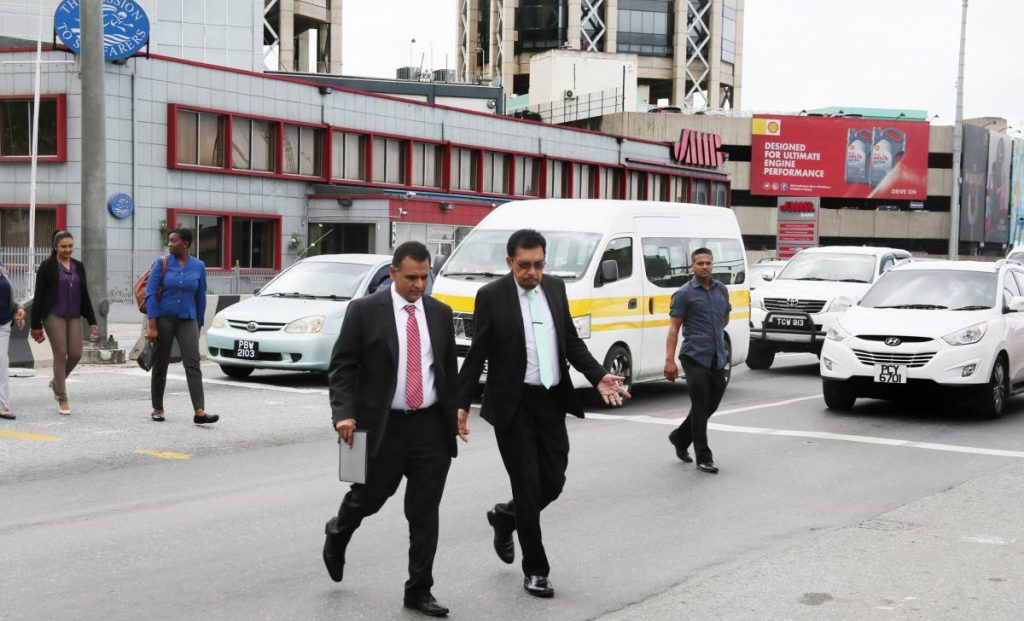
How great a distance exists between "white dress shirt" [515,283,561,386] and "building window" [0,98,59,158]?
93.3 feet

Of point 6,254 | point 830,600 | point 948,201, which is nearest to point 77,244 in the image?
point 6,254

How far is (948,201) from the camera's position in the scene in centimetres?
9231

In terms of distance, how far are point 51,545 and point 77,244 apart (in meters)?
26.2

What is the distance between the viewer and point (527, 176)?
50.9m

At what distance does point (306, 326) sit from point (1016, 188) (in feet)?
327

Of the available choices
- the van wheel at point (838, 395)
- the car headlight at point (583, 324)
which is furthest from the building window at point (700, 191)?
the car headlight at point (583, 324)

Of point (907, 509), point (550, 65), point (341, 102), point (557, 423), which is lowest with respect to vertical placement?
point (907, 509)

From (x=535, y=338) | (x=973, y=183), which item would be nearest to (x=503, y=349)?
(x=535, y=338)

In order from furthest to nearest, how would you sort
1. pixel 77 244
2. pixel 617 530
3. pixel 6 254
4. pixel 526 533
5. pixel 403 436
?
pixel 77 244 < pixel 6 254 < pixel 617 530 < pixel 526 533 < pixel 403 436

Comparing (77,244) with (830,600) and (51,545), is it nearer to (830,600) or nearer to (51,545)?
(51,545)

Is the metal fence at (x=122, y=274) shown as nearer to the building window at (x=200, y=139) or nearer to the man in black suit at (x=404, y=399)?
the building window at (x=200, y=139)

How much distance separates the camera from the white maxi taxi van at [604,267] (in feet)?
43.0

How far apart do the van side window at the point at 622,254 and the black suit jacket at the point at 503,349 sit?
7.38 meters

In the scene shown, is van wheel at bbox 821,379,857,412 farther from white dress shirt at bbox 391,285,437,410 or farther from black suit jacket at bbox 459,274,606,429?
white dress shirt at bbox 391,285,437,410
